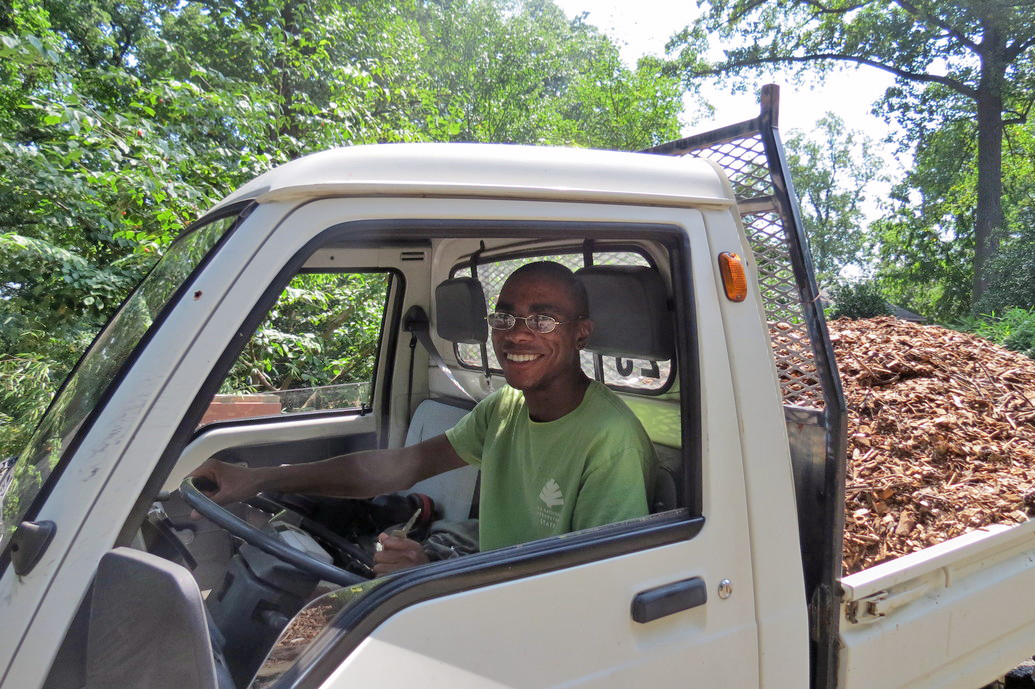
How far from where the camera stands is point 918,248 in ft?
83.3

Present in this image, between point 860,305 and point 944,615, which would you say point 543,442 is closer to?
point 944,615

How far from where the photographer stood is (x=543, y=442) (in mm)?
2066

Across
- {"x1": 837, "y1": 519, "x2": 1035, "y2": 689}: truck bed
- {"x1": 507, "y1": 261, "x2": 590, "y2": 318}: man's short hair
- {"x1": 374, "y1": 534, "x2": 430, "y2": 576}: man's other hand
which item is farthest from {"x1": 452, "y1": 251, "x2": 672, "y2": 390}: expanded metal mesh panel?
{"x1": 374, "y1": 534, "x2": 430, "y2": 576}: man's other hand

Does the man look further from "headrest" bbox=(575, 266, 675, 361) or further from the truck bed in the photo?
the truck bed

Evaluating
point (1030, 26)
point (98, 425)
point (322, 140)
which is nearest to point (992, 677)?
point (98, 425)

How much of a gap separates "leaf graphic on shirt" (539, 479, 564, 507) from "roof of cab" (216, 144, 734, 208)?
30.0 inches

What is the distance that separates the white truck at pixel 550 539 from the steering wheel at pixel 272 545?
1cm

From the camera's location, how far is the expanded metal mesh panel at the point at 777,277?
2025mm

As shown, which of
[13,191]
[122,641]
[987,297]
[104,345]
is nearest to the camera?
[122,641]

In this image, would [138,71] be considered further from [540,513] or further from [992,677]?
[992,677]

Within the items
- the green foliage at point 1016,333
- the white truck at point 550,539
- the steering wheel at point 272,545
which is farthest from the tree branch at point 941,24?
the steering wheel at point 272,545

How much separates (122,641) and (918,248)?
28.4 meters

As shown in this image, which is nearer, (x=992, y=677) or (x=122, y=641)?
(x=122, y=641)

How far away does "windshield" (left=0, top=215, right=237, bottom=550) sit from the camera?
1457 millimetres
